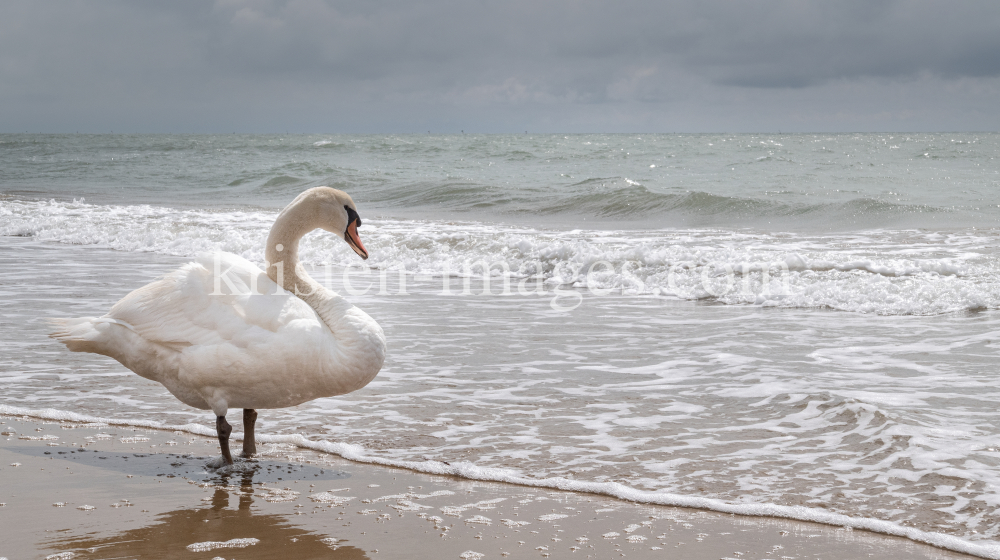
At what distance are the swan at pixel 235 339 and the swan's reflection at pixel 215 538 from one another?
1.88 feet

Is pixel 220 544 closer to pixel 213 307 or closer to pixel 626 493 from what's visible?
pixel 213 307

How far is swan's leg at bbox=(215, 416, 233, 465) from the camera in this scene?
165 inches

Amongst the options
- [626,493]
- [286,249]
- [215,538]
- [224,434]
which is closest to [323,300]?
[286,249]

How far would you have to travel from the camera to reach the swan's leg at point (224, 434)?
4195mm

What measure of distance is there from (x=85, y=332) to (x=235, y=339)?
899 millimetres

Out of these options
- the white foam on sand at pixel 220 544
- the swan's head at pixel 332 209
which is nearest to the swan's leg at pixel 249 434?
the swan's head at pixel 332 209

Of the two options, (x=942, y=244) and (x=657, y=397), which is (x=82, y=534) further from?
(x=942, y=244)

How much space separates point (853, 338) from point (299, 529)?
17.5 ft

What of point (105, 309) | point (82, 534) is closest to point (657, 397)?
point (82, 534)

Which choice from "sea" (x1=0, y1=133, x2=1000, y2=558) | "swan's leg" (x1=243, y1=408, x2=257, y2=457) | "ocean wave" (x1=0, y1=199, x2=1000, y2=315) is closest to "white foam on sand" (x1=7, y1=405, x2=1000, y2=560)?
"sea" (x1=0, y1=133, x2=1000, y2=558)

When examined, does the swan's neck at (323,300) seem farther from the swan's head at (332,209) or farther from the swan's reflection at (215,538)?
the swan's reflection at (215,538)

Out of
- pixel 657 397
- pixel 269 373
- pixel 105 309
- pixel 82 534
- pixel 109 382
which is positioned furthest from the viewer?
pixel 105 309

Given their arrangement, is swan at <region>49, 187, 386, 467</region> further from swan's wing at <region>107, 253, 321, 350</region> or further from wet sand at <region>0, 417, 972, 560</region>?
wet sand at <region>0, 417, 972, 560</region>

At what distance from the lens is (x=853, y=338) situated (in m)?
7.31
